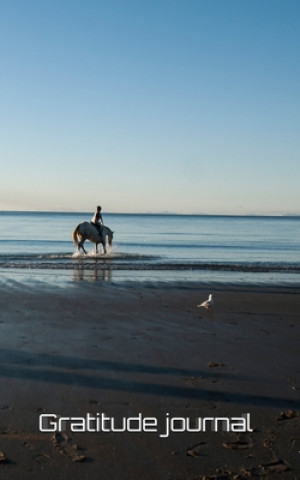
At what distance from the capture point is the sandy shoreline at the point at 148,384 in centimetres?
414

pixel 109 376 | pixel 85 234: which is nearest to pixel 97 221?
pixel 85 234

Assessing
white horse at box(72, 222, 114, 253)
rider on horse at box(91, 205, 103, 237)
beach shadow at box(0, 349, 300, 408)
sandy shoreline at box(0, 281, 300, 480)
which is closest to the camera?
sandy shoreline at box(0, 281, 300, 480)

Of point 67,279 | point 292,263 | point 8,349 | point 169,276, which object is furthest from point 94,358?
point 292,263

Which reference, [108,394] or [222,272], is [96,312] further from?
[222,272]

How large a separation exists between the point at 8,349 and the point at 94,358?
128 centimetres

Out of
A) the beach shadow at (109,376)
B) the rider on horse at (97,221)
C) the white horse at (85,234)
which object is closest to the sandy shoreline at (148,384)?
the beach shadow at (109,376)

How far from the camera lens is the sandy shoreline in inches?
163

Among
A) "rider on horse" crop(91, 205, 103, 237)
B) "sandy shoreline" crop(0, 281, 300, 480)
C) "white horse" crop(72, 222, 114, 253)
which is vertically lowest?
"sandy shoreline" crop(0, 281, 300, 480)

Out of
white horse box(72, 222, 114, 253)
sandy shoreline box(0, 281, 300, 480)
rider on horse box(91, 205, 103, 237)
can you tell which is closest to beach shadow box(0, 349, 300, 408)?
sandy shoreline box(0, 281, 300, 480)

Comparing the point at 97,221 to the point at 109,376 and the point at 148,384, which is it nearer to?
the point at 109,376

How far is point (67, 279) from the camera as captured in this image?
16016 mm

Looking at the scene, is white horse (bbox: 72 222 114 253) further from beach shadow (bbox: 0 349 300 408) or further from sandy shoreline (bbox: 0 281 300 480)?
beach shadow (bbox: 0 349 300 408)

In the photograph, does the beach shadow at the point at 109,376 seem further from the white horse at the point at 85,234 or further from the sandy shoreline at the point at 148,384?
the white horse at the point at 85,234

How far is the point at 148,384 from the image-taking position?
5945 mm
